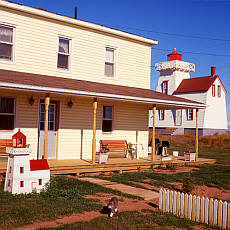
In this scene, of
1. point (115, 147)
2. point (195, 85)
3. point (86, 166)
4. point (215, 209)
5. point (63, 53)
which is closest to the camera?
point (215, 209)

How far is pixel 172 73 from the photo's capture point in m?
42.1

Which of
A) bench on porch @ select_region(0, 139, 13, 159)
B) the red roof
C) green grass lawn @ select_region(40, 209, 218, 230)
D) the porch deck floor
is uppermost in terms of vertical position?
bench on porch @ select_region(0, 139, 13, 159)

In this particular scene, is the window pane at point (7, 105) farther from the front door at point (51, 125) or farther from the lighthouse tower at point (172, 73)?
the lighthouse tower at point (172, 73)

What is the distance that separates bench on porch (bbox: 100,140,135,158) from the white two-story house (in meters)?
0.41

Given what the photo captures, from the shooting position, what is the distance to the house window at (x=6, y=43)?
12727 millimetres

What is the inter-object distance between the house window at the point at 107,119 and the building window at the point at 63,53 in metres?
2.78

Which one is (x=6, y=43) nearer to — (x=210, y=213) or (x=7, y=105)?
(x=7, y=105)

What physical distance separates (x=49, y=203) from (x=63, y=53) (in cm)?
824

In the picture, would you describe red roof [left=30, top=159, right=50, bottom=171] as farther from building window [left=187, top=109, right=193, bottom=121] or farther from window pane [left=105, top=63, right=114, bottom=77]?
building window [left=187, top=109, right=193, bottom=121]

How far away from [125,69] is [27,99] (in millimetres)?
5733

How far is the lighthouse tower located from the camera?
136ft

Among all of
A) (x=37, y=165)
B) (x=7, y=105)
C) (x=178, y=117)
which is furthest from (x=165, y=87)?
(x=37, y=165)

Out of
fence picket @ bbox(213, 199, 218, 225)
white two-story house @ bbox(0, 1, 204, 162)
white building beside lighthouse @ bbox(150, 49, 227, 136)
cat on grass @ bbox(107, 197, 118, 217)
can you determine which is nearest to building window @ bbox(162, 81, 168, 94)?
white building beside lighthouse @ bbox(150, 49, 227, 136)

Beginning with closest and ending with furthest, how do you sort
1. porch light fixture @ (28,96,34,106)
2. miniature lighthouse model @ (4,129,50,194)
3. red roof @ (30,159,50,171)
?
1. miniature lighthouse model @ (4,129,50,194)
2. red roof @ (30,159,50,171)
3. porch light fixture @ (28,96,34,106)
